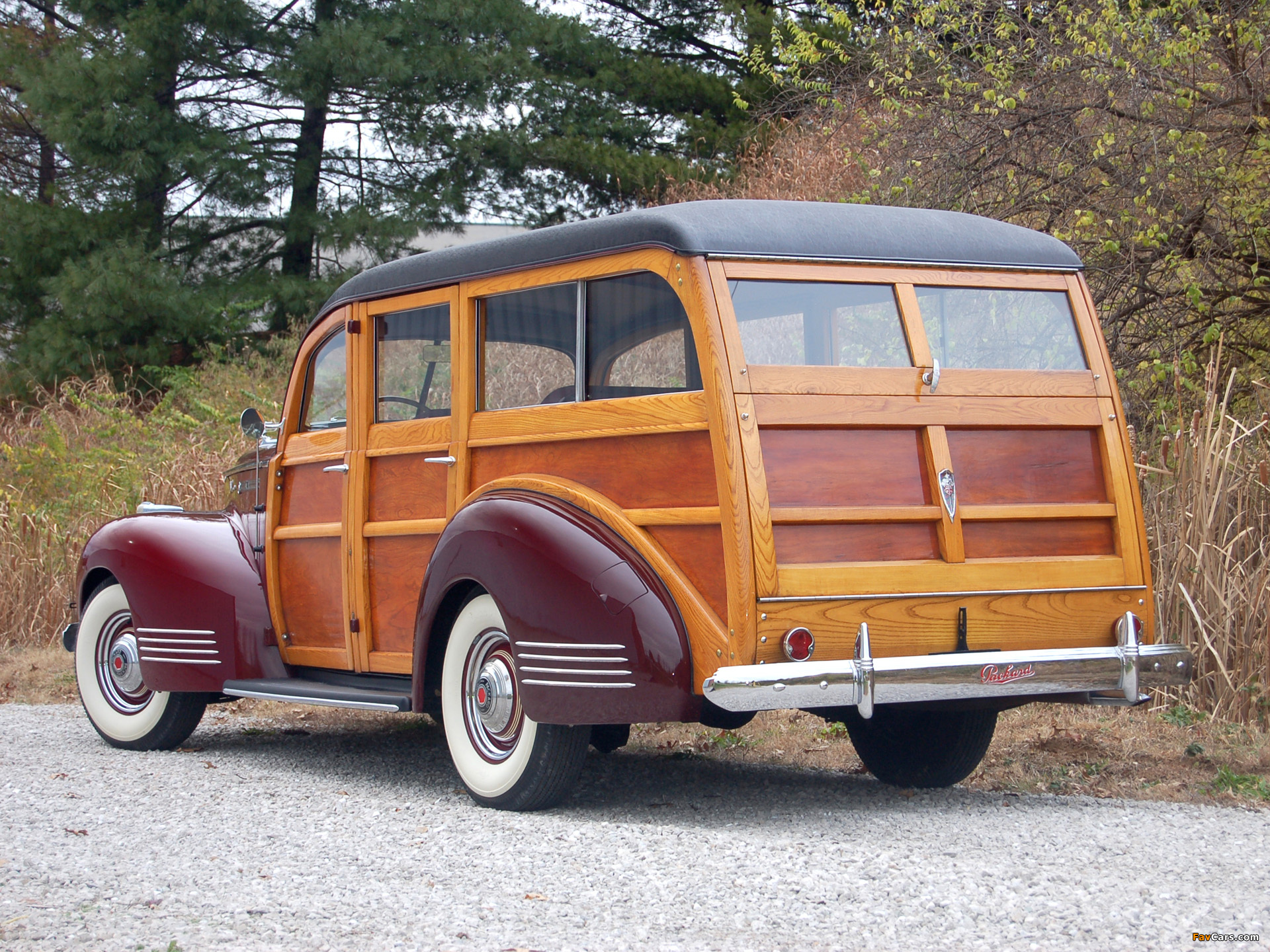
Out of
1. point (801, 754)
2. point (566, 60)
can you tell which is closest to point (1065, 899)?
point (801, 754)

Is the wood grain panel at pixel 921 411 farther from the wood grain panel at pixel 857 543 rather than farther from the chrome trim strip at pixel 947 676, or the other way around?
the chrome trim strip at pixel 947 676

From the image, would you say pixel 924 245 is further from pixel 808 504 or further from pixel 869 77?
pixel 869 77

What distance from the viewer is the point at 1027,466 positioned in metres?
4.95

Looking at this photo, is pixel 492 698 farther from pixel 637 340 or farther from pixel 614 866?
pixel 637 340

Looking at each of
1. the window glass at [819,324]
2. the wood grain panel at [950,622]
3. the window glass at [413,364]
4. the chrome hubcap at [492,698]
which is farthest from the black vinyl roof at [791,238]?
the chrome hubcap at [492,698]

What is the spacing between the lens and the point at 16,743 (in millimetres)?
7086

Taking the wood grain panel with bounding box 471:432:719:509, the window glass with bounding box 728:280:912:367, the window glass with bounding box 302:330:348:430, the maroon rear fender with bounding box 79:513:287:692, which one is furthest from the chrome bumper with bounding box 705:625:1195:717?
the maroon rear fender with bounding box 79:513:287:692

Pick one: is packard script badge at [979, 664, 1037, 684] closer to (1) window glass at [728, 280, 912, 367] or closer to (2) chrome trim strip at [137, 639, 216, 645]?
(1) window glass at [728, 280, 912, 367]

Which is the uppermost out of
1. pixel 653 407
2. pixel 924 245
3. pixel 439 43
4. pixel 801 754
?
pixel 439 43

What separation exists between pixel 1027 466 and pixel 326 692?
9.98 ft

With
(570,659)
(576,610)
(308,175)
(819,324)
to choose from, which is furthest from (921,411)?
(308,175)

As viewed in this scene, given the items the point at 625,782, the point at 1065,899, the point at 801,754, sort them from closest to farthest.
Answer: the point at 1065,899 < the point at 625,782 < the point at 801,754

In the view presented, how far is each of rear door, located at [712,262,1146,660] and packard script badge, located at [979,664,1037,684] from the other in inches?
6.4

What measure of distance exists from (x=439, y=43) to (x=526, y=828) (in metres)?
16.5
